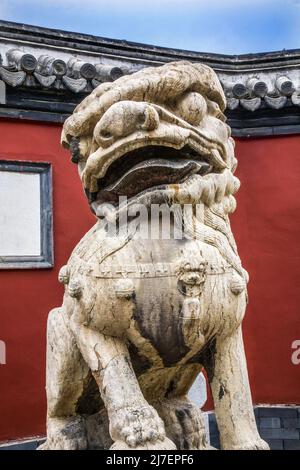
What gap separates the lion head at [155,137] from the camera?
1.48 m

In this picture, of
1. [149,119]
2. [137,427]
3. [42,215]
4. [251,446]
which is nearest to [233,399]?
[251,446]

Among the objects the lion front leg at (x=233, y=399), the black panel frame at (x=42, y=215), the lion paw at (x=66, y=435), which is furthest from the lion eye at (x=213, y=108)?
the black panel frame at (x=42, y=215)

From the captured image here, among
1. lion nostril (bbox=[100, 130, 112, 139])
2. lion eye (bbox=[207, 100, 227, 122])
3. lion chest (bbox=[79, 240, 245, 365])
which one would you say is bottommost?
lion chest (bbox=[79, 240, 245, 365])

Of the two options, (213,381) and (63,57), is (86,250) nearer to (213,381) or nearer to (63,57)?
(213,381)

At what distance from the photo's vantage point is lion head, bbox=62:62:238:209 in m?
1.48

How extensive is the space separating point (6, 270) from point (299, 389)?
2416mm

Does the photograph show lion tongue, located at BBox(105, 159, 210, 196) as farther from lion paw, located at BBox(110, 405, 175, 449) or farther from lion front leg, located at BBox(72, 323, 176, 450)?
lion paw, located at BBox(110, 405, 175, 449)

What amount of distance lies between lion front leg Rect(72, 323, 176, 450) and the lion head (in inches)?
17.4

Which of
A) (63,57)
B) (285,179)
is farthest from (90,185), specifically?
(285,179)

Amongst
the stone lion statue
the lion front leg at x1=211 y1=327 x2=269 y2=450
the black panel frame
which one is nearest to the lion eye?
the stone lion statue

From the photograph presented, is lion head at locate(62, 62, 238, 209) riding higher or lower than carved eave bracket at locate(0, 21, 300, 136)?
lower

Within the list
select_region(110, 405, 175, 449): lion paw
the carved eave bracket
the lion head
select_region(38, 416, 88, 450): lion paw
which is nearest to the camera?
select_region(110, 405, 175, 449): lion paw

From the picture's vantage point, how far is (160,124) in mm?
1485

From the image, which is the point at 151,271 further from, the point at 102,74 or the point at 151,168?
the point at 102,74
